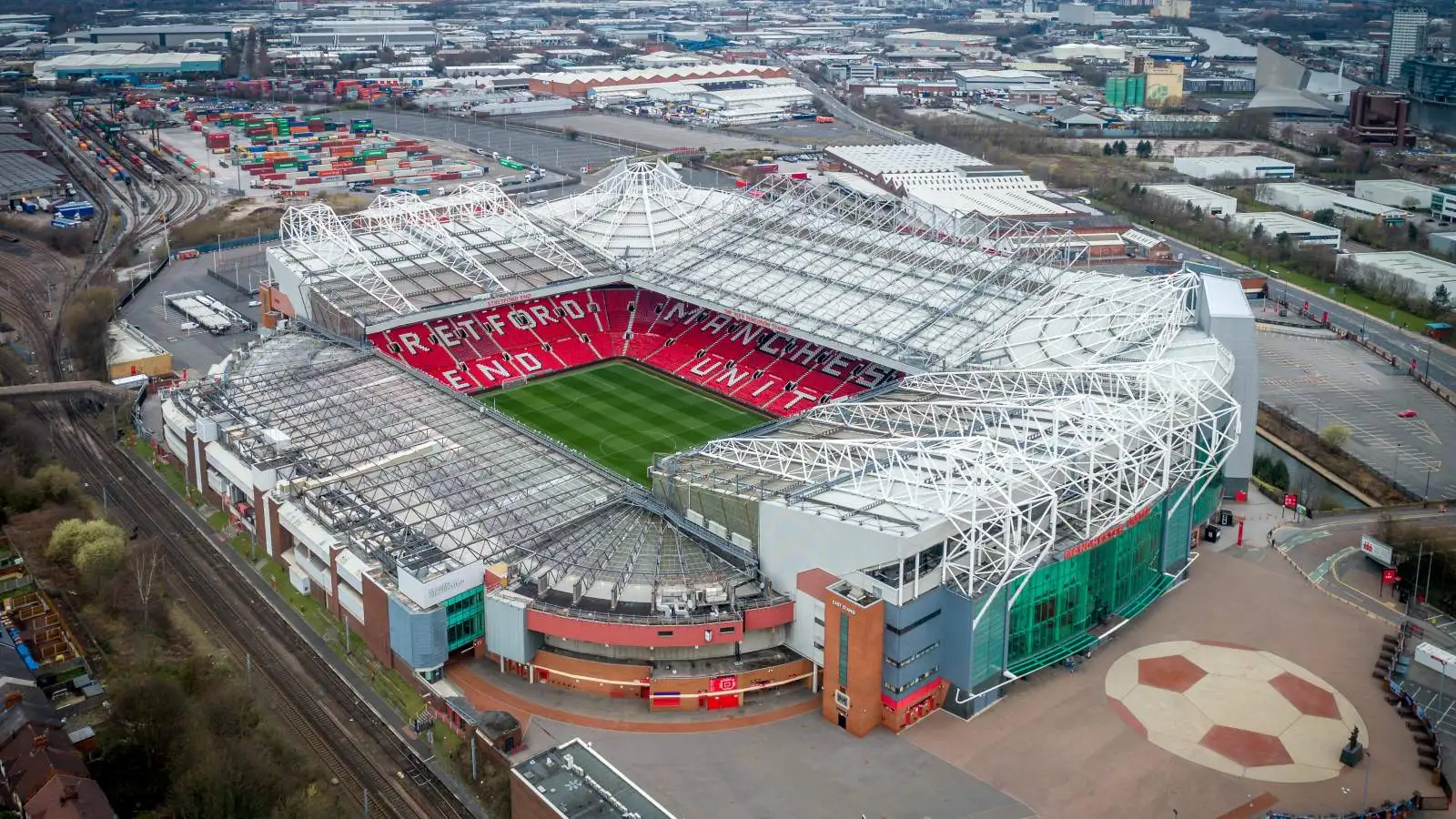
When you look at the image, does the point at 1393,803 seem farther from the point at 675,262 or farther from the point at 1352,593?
the point at 675,262

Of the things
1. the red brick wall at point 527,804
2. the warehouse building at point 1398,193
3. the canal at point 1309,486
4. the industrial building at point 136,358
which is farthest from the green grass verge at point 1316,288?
the industrial building at point 136,358

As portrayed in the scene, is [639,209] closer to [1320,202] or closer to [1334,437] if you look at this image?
[1334,437]

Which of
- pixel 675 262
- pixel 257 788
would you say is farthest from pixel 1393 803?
pixel 675 262

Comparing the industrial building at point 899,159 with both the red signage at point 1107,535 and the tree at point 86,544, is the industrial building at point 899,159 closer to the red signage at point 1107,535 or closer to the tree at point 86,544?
Result: the red signage at point 1107,535

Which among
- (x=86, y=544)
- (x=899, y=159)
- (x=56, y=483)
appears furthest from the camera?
(x=899, y=159)

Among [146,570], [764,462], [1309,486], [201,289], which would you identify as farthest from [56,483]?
[1309,486]
